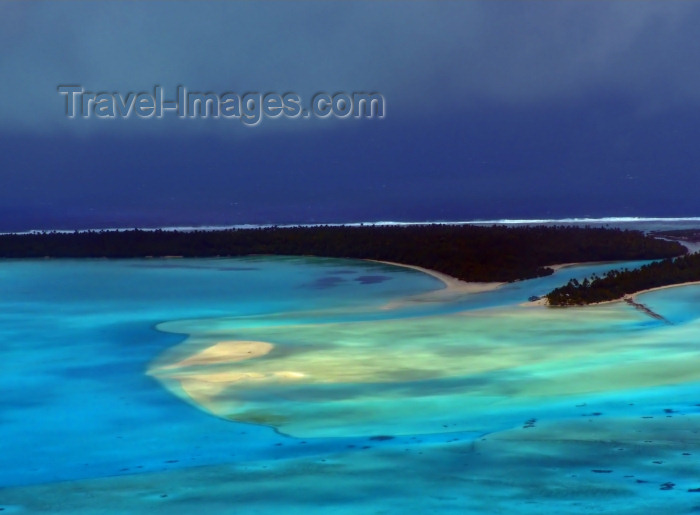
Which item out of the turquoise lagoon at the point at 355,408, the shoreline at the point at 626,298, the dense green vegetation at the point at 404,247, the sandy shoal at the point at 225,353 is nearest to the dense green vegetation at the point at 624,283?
Answer: the shoreline at the point at 626,298

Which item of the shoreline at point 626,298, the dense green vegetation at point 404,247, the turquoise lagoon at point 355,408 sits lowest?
the turquoise lagoon at point 355,408

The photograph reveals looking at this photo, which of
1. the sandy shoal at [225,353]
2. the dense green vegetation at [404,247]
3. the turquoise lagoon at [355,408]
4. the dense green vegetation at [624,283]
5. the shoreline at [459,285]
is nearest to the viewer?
the turquoise lagoon at [355,408]

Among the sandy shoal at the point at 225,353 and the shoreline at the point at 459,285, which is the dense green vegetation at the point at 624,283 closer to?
the shoreline at the point at 459,285

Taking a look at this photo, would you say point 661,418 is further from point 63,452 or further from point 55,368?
point 55,368

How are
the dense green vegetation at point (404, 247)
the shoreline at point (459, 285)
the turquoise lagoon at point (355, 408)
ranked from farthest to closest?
the dense green vegetation at point (404, 247) → the shoreline at point (459, 285) → the turquoise lagoon at point (355, 408)

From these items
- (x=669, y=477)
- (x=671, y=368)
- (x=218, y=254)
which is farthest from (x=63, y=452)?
(x=218, y=254)

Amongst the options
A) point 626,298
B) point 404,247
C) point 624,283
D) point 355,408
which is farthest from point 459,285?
point 355,408
